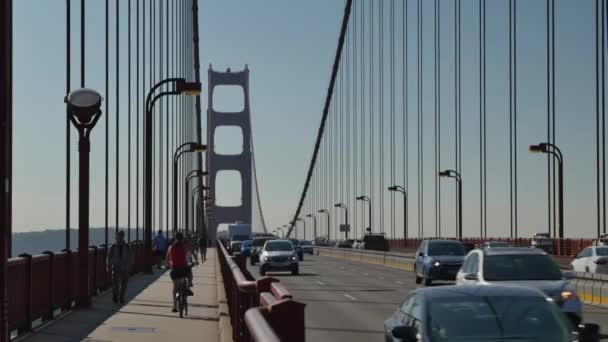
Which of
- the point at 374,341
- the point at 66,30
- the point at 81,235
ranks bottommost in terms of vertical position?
the point at 374,341

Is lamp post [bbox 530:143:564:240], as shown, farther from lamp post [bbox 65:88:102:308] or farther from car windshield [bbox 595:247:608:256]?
lamp post [bbox 65:88:102:308]

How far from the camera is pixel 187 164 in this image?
344 ft

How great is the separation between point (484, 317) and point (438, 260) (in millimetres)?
25833

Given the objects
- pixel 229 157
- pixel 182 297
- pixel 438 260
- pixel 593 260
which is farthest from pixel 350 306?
pixel 229 157

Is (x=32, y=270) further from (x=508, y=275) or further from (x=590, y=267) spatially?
(x=590, y=267)

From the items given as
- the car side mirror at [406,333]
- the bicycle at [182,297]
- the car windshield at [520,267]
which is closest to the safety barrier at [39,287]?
the bicycle at [182,297]

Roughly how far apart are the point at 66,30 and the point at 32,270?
8232mm

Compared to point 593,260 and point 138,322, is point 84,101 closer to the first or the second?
point 138,322

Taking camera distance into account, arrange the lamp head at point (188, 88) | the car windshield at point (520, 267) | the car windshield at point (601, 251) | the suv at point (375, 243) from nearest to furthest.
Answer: the car windshield at point (520, 267) → the lamp head at point (188, 88) → the car windshield at point (601, 251) → the suv at point (375, 243)

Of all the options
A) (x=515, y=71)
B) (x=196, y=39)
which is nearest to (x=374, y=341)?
(x=515, y=71)

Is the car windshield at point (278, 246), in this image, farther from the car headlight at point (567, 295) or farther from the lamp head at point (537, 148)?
the car headlight at point (567, 295)

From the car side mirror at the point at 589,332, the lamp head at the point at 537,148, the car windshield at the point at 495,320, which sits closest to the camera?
the car side mirror at the point at 589,332

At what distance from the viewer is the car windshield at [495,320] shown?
982 cm

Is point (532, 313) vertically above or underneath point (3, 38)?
underneath
